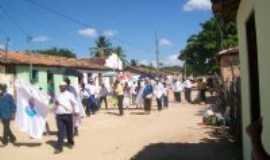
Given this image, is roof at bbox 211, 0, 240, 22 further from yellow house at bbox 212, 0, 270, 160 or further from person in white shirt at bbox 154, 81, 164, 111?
person in white shirt at bbox 154, 81, 164, 111

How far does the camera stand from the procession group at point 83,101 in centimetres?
1168

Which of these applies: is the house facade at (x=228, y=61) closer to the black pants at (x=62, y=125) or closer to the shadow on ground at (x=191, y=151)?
the shadow on ground at (x=191, y=151)

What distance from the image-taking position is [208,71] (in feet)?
160

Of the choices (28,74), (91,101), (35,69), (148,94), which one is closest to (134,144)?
(91,101)


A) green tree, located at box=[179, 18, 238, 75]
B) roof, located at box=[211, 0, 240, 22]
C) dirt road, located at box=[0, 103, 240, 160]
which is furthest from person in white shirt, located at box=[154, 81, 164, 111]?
green tree, located at box=[179, 18, 238, 75]

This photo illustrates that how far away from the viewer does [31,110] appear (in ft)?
43.6

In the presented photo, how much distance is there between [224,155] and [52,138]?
6.01 metres

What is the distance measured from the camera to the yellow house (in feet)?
16.6

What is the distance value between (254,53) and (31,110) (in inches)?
317

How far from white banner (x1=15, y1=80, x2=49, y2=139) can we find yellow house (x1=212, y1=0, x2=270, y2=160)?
6.48 meters

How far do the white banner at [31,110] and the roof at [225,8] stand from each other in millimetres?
6556

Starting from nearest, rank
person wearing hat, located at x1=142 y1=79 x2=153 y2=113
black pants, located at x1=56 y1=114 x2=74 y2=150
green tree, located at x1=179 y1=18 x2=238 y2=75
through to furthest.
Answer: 1. black pants, located at x1=56 y1=114 x2=74 y2=150
2. person wearing hat, located at x1=142 y1=79 x2=153 y2=113
3. green tree, located at x1=179 y1=18 x2=238 y2=75

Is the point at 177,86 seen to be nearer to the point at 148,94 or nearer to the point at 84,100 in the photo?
the point at 148,94

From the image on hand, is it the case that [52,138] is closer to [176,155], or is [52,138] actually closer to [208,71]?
[176,155]
